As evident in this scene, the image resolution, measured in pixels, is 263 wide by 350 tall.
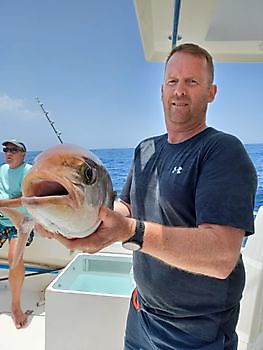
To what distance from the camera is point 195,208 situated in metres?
0.84

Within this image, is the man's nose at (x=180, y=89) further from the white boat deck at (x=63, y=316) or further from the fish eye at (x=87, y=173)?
the white boat deck at (x=63, y=316)

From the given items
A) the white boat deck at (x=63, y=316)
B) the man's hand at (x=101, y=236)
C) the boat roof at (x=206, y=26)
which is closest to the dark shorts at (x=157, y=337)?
the white boat deck at (x=63, y=316)

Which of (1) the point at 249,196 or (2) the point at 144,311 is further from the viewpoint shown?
(2) the point at 144,311

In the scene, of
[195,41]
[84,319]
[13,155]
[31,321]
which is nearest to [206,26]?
[195,41]

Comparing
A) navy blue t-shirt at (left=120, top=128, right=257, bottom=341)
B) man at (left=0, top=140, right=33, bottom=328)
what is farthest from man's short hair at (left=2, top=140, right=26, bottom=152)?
navy blue t-shirt at (left=120, top=128, right=257, bottom=341)

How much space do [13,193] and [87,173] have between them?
2.13 metres

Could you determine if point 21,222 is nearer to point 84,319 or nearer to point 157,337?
point 157,337

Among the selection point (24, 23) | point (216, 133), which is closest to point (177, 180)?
point (216, 133)

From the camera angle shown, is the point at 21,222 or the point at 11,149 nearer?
the point at 21,222

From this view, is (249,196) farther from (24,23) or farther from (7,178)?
(24,23)

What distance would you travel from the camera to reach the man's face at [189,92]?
984 millimetres

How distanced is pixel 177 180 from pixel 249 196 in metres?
0.21

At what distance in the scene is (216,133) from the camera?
88cm

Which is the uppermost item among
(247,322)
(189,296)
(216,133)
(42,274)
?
(216,133)
